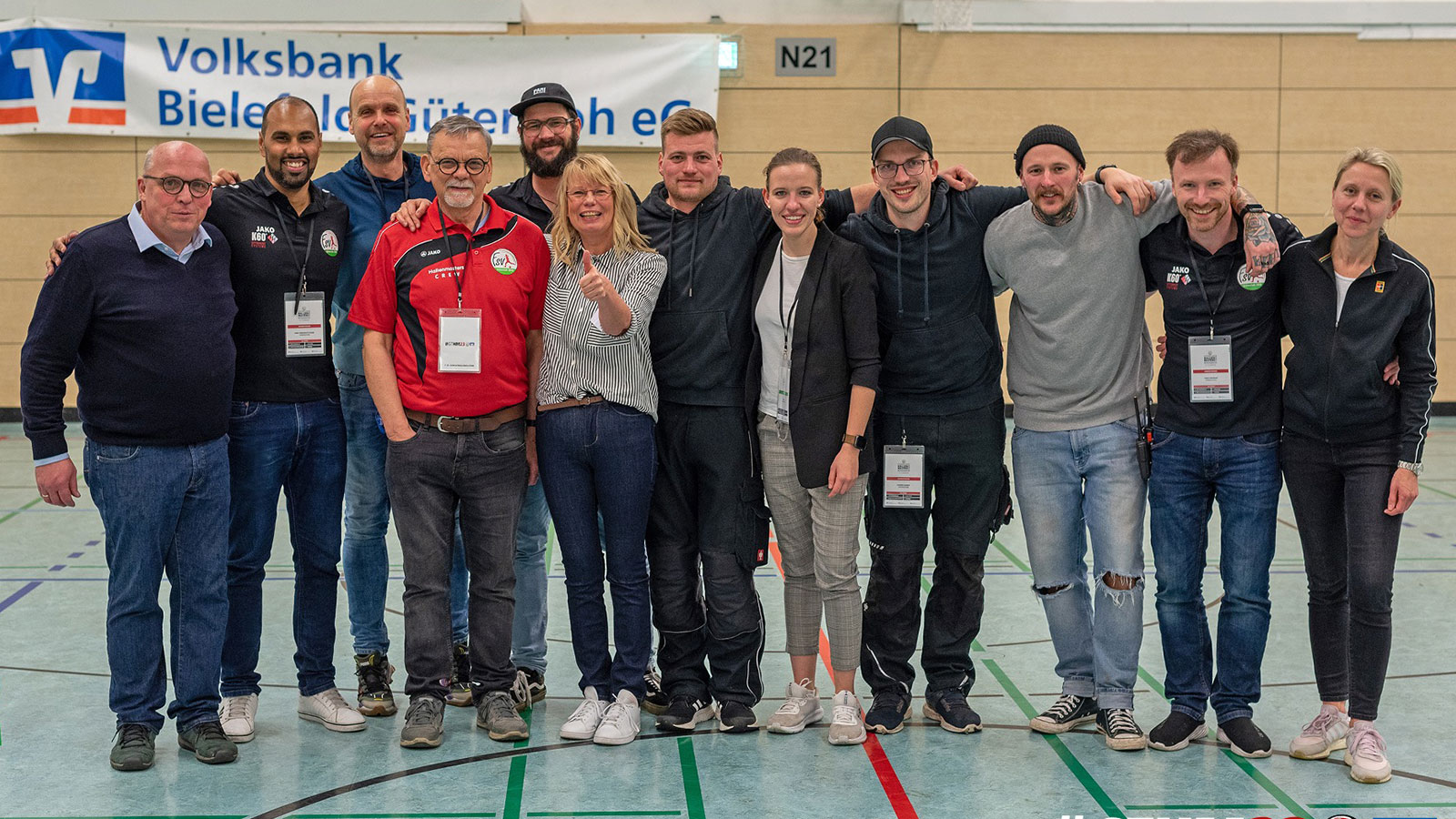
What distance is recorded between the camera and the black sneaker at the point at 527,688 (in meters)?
3.65

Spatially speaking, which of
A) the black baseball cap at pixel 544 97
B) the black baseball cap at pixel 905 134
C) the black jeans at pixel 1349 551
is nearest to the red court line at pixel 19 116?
the black baseball cap at pixel 544 97

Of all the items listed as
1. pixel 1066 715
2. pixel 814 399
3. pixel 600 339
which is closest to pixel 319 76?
pixel 600 339

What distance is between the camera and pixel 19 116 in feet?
32.2

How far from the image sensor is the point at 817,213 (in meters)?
3.45

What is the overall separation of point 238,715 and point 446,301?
1376mm

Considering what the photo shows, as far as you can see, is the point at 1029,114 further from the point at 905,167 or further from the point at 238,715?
the point at 238,715

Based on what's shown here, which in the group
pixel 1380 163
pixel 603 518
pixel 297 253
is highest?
pixel 1380 163

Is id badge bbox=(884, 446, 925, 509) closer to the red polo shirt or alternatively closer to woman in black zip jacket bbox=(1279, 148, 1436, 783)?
woman in black zip jacket bbox=(1279, 148, 1436, 783)

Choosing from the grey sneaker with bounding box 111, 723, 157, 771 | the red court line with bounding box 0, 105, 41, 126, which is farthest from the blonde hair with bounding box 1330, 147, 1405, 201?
the red court line with bounding box 0, 105, 41, 126

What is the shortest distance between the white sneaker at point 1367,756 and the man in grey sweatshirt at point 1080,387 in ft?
1.76

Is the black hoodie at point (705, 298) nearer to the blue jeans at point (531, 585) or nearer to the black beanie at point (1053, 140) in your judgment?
the blue jeans at point (531, 585)

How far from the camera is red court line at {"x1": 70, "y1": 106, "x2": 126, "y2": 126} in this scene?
979 centimetres

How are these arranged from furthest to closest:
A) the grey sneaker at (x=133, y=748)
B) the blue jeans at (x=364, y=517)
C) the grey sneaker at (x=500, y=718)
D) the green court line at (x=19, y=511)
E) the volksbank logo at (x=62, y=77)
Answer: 1. the volksbank logo at (x=62, y=77)
2. the green court line at (x=19, y=511)
3. the blue jeans at (x=364, y=517)
4. the grey sneaker at (x=500, y=718)
5. the grey sneaker at (x=133, y=748)

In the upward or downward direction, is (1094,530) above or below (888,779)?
above
